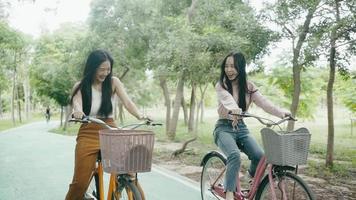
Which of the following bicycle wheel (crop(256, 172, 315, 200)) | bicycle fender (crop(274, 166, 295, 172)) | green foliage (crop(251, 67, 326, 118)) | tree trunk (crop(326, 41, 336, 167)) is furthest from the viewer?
green foliage (crop(251, 67, 326, 118))

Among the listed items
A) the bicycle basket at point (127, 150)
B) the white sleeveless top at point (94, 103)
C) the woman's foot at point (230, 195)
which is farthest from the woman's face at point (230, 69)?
the bicycle basket at point (127, 150)

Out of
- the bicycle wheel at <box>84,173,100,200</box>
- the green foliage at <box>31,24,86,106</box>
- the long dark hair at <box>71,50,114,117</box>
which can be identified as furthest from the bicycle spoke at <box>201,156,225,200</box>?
the green foliage at <box>31,24,86,106</box>

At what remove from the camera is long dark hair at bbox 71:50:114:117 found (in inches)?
183

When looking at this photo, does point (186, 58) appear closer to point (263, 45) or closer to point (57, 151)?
point (263, 45)

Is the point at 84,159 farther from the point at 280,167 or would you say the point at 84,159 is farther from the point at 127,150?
the point at 280,167

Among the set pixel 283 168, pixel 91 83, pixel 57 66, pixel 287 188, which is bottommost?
pixel 287 188

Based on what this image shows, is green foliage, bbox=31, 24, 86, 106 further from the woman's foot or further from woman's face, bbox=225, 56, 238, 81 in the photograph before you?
the woman's foot

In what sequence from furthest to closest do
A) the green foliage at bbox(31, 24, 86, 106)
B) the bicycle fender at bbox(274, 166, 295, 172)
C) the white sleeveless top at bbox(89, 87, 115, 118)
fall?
the green foliage at bbox(31, 24, 86, 106), the white sleeveless top at bbox(89, 87, 115, 118), the bicycle fender at bbox(274, 166, 295, 172)

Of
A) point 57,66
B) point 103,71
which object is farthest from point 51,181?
point 57,66

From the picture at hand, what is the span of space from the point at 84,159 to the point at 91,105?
56cm

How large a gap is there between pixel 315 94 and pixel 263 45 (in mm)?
15116

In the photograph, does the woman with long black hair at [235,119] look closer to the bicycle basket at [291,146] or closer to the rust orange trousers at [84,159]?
the bicycle basket at [291,146]

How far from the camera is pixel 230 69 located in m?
5.11

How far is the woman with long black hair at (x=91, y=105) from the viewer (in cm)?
458
